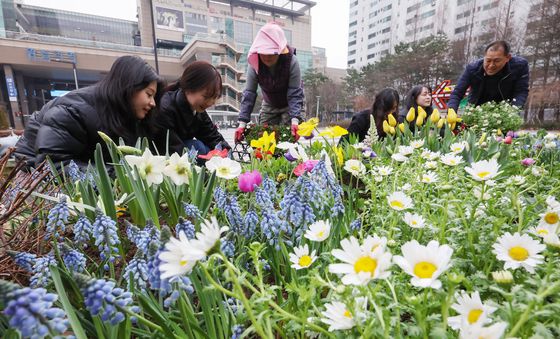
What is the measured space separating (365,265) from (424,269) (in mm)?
83

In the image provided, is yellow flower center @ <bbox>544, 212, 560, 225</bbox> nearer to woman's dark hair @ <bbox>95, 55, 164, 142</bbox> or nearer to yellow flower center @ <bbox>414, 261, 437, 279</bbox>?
yellow flower center @ <bbox>414, 261, 437, 279</bbox>

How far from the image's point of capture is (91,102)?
1.67m

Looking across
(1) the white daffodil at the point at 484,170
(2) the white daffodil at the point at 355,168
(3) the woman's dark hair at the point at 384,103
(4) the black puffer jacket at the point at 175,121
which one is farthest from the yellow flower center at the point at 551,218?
(3) the woman's dark hair at the point at 384,103

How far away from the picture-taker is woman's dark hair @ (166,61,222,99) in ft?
7.23

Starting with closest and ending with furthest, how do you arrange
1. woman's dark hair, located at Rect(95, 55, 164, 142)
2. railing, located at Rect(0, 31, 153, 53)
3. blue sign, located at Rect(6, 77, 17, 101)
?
woman's dark hair, located at Rect(95, 55, 164, 142) < railing, located at Rect(0, 31, 153, 53) < blue sign, located at Rect(6, 77, 17, 101)

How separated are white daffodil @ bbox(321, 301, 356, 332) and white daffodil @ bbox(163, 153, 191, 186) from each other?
60 centimetres

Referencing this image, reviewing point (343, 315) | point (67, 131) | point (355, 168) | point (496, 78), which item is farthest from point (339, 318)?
point (496, 78)

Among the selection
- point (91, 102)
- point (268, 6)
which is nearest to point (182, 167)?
point (91, 102)

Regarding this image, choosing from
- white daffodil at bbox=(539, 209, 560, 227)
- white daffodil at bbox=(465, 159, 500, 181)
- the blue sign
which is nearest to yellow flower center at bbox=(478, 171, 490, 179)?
white daffodil at bbox=(465, 159, 500, 181)

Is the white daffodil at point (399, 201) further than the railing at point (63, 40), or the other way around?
the railing at point (63, 40)

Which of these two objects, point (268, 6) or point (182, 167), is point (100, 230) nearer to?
point (182, 167)

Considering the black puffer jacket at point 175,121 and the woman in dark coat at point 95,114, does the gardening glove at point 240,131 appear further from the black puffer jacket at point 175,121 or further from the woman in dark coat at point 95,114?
the woman in dark coat at point 95,114

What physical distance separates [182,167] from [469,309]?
767 mm

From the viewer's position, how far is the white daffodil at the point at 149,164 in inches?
32.9
